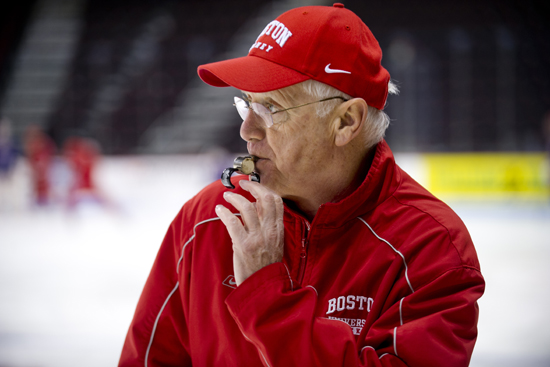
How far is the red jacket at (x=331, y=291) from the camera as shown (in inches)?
36.2

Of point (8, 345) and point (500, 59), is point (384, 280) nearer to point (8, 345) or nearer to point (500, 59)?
point (8, 345)

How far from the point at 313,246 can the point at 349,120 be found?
11.7 inches

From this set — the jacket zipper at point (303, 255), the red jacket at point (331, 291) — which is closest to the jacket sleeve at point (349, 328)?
the red jacket at point (331, 291)

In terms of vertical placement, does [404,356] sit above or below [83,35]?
below

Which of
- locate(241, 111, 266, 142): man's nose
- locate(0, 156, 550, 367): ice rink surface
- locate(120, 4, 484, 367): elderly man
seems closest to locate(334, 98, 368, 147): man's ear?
locate(120, 4, 484, 367): elderly man

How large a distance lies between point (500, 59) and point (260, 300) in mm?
12204

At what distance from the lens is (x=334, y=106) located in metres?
→ 1.12

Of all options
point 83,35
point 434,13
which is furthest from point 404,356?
point 83,35

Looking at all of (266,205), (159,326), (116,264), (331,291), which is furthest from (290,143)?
(116,264)

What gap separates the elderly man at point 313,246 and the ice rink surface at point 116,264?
6.81 feet

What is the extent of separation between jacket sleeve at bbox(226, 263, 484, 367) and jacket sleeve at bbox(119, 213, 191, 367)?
335 millimetres

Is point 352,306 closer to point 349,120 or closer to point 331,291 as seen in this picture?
point 331,291

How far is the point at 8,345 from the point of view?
321 centimetres

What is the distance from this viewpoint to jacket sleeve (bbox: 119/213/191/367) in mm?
1200
